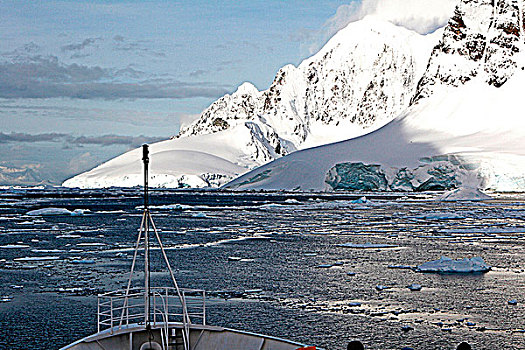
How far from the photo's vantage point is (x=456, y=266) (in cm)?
1529

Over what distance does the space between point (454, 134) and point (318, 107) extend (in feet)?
321

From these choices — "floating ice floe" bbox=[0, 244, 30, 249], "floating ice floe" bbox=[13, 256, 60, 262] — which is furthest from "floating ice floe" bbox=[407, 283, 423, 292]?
"floating ice floe" bbox=[0, 244, 30, 249]

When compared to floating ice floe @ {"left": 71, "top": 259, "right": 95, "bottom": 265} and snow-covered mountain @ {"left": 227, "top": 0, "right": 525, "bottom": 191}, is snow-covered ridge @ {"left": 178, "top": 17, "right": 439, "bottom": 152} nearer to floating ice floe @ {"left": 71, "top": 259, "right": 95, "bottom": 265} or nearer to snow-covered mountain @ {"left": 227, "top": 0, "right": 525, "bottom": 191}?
snow-covered mountain @ {"left": 227, "top": 0, "right": 525, "bottom": 191}

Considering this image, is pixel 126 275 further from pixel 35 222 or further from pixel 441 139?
pixel 441 139

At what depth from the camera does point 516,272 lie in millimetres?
14836

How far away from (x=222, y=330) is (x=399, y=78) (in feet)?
538

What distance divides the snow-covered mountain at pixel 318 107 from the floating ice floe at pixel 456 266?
347 ft

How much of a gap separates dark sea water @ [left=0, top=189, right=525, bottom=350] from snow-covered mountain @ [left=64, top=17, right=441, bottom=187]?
98.0 metres

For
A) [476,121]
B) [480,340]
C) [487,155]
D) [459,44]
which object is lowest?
[480,340]

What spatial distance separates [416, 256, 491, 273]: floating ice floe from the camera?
15.1m

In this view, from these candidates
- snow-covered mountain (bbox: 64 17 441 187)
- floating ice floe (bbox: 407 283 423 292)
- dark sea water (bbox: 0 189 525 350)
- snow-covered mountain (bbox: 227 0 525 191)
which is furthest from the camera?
snow-covered mountain (bbox: 64 17 441 187)

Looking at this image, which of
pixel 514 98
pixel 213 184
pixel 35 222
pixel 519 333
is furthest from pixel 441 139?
pixel 519 333

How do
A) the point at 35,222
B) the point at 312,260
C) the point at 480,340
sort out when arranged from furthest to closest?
1. the point at 35,222
2. the point at 312,260
3. the point at 480,340

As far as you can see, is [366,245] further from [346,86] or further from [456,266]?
[346,86]
